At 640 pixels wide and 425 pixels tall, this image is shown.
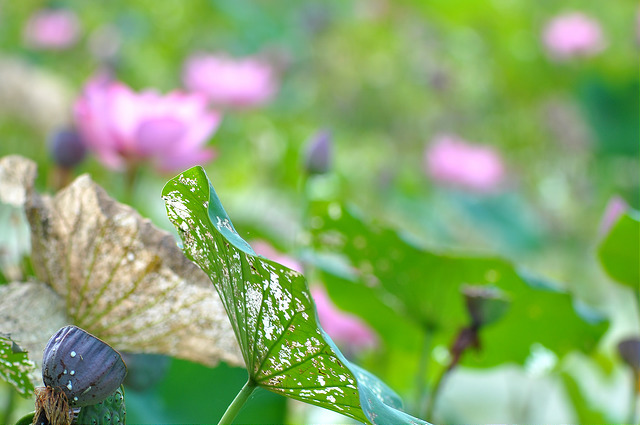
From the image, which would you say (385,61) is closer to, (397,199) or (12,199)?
(397,199)

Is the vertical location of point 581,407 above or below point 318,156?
below

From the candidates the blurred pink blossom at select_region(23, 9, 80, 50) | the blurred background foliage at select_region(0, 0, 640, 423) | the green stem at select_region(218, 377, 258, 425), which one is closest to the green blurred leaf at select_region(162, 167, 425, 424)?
the green stem at select_region(218, 377, 258, 425)

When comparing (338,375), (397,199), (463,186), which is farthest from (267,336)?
(397,199)

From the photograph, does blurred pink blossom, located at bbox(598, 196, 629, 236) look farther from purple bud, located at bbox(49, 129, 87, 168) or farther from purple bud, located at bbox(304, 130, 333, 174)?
purple bud, located at bbox(49, 129, 87, 168)

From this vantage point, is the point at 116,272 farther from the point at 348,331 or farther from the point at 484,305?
the point at 348,331

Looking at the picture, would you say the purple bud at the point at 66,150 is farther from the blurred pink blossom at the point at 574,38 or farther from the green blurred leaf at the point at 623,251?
the blurred pink blossom at the point at 574,38

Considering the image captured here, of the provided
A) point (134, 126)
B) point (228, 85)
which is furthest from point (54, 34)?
point (134, 126)

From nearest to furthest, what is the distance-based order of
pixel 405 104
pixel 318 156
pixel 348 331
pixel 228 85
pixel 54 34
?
pixel 318 156 → pixel 348 331 → pixel 228 85 → pixel 54 34 → pixel 405 104
